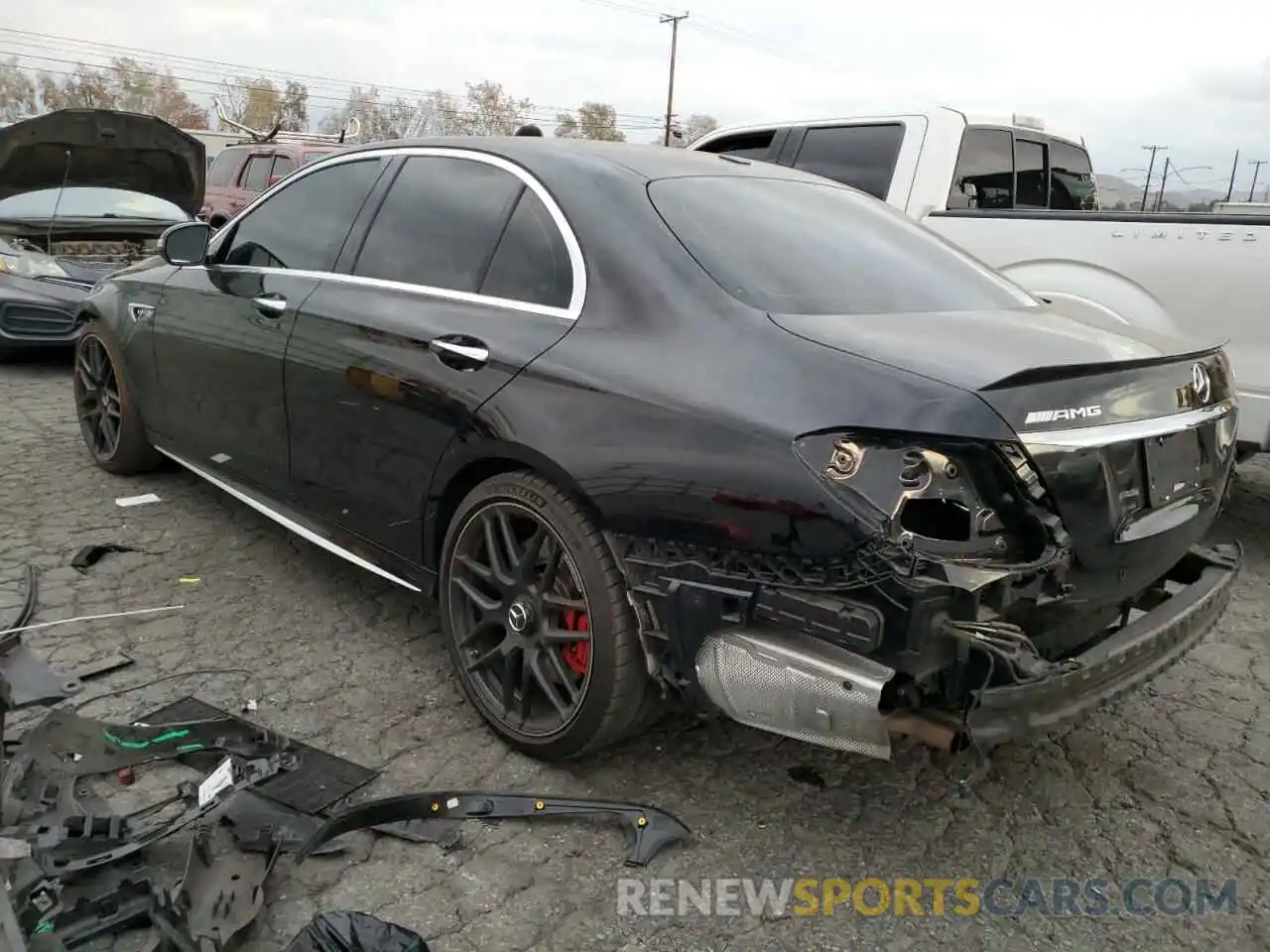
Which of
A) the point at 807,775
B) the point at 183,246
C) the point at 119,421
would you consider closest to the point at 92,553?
the point at 119,421

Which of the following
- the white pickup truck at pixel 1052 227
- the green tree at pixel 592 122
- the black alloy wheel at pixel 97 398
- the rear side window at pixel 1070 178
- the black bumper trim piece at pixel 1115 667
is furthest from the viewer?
the green tree at pixel 592 122

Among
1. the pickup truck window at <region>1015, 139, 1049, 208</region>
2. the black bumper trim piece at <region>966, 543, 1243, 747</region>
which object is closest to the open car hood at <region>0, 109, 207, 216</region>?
the pickup truck window at <region>1015, 139, 1049, 208</region>

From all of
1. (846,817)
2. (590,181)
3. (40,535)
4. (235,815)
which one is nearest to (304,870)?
(235,815)

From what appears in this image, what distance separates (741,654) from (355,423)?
1.58 meters

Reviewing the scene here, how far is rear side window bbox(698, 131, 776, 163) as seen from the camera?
21.2 feet

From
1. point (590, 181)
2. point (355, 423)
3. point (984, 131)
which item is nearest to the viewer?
point (590, 181)

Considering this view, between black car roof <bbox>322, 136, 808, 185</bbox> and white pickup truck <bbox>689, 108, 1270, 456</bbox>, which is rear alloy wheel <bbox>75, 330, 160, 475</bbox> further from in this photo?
white pickup truck <bbox>689, 108, 1270, 456</bbox>

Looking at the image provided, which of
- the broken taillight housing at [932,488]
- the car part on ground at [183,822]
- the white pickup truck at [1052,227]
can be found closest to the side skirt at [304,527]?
the car part on ground at [183,822]

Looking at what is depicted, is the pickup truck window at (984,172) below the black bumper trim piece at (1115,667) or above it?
above

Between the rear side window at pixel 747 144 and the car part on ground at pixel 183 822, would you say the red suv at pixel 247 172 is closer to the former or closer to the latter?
the rear side window at pixel 747 144

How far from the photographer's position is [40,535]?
4.34 metres

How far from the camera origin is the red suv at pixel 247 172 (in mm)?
11289

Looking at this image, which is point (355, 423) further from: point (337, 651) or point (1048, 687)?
point (1048, 687)

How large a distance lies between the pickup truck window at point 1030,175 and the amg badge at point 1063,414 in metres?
4.67
